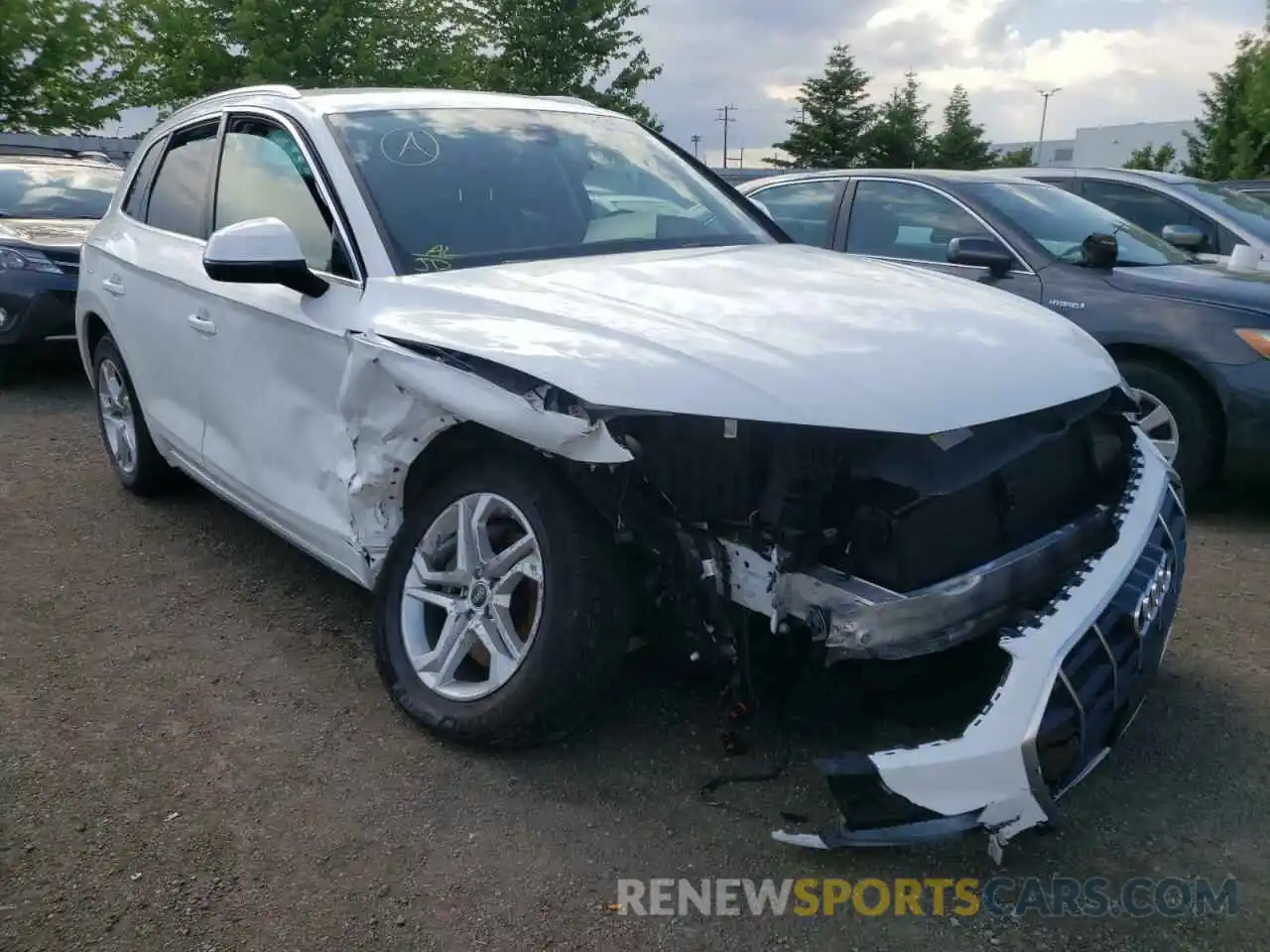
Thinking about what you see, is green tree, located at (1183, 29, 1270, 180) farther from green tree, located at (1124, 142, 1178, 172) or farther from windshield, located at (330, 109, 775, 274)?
windshield, located at (330, 109, 775, 274)

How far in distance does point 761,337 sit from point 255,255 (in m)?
1.47

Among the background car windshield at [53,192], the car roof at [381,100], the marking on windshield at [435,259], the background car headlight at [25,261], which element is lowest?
the background car headlight at [25,261]

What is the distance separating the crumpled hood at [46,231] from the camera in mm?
8180

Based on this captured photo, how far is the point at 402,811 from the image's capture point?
8.92ft

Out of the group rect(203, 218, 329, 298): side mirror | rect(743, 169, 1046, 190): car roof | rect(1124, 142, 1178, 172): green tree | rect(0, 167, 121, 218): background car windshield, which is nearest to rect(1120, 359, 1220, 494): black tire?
rect(743, 169, 1046, 190): car roof

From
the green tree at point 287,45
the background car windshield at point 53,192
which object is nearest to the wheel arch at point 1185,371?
the background car windshield at point 53,192

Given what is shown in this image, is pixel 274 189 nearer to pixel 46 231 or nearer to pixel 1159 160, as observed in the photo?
pixel 46 231

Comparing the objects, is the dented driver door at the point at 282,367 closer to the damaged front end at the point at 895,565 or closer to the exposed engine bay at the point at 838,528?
the damaged front end at the point at 895,565

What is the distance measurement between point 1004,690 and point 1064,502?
2.72 feet

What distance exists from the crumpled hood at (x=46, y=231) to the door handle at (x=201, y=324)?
4799 mm

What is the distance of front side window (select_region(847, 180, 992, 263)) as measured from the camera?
19.1 ft

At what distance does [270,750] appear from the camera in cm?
302

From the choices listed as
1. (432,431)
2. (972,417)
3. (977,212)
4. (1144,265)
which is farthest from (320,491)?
(1144,265)

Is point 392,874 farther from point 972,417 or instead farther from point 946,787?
point 972,417
